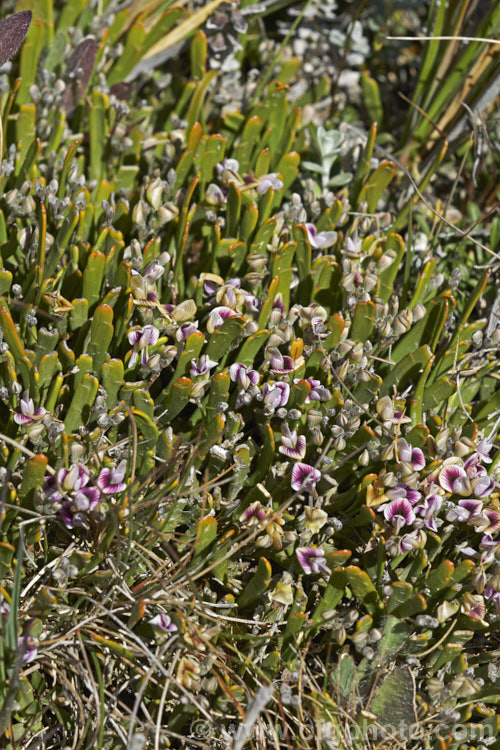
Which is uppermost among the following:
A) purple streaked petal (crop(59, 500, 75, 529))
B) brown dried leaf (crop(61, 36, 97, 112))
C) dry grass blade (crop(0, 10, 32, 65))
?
dry grass blade (crop(0, 10, 32, 65))

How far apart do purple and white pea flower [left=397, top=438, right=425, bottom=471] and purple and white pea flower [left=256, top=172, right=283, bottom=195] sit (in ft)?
3.13

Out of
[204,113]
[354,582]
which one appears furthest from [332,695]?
[204,113]

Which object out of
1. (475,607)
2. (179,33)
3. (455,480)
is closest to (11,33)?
(179,33)

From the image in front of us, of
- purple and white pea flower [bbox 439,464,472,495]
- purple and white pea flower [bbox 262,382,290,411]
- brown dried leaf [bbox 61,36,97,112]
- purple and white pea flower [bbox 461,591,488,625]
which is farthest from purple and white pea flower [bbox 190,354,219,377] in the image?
brown dried leaf [bbox 61,36,97,112]

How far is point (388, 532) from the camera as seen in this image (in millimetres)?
1910

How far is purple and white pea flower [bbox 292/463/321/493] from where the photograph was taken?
1842 millimetres

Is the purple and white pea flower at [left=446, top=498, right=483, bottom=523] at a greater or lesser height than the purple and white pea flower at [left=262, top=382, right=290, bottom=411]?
lesser

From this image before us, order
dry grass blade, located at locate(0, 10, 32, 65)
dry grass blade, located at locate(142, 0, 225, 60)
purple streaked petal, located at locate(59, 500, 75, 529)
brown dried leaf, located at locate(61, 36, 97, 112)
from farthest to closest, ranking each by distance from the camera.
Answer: dry grass blade, located at locate(142, 0, 225, 60) → brown dried leaf, located at locate(61, 36, 97, 112) → dry grass blade, located at locate(0, 10, 32, 65) → purple streaked petal, located at locate(59, 500, 75, 529)

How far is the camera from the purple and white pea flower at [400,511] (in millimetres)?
1832

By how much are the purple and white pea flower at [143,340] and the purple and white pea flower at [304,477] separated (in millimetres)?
480

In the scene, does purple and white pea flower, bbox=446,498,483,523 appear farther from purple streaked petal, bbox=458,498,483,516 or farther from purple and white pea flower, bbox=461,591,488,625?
purple and white pea flower, bbox=461,591,488,625

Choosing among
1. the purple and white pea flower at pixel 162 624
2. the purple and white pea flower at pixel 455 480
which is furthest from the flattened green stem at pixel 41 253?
the purple and white pea flower at pixel 455 480

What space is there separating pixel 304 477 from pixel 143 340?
0.54 meters

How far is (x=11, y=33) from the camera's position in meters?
2.00
